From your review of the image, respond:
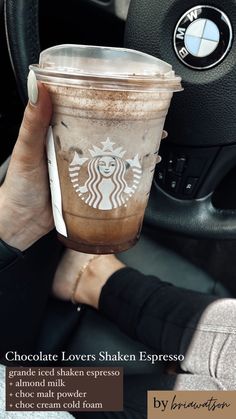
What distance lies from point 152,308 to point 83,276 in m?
0.23

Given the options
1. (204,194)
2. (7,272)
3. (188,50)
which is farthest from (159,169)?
(7,272)

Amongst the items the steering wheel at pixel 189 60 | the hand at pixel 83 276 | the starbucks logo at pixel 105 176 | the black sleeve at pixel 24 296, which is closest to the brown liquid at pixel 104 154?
the starbucks logo at pixel 105 176

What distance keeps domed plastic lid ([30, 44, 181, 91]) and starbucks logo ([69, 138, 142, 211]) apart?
8 cm

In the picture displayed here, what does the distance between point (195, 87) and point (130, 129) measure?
0.19 metres

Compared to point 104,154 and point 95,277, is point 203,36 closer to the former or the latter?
point 104,154

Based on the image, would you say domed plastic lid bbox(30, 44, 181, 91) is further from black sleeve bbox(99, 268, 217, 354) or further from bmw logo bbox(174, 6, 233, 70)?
black sleeve bbox(99, 268, 217, 354)

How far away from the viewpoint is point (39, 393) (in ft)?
2.90

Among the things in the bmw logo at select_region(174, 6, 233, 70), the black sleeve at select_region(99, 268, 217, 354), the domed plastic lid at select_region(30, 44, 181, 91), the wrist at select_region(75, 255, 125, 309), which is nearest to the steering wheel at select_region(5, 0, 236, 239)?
the bmw logo at select_region(174, 6, 233, 70)

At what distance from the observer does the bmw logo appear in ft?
2.42

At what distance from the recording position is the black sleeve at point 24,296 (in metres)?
0.95

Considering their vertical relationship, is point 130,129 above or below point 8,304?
above

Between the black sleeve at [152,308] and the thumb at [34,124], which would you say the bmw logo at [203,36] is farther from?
the black sleeve at [152,308]

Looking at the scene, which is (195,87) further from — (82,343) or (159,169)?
(82,343)
